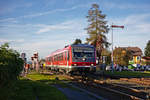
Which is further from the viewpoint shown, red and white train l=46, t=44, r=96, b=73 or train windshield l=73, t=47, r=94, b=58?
train windshield l=73, t=47, r=94, b=58

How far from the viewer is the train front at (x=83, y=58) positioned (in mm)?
24062

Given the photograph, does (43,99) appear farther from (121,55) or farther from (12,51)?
(121,55)

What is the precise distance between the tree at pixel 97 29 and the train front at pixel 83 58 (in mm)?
36064

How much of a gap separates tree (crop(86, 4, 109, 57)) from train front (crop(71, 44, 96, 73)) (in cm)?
3606

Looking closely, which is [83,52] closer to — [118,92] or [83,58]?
[83,58]

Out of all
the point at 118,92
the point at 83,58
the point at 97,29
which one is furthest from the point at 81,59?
the point at 97,29

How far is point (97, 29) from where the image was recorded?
6128cm

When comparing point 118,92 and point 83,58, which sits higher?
point 83,58

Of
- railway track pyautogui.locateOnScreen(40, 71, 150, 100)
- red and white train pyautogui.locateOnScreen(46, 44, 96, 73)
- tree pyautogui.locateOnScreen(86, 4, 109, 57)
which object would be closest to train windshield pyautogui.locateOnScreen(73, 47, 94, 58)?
red and white train pyautogui.locateOnScreen(46, 44, 96, 73)

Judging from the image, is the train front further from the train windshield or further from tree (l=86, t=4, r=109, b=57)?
tree (l=86, t=4, r=109, b=57)

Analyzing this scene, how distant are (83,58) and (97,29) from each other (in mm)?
37744

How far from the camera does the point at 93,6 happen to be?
206 ft

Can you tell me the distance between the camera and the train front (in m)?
24.1

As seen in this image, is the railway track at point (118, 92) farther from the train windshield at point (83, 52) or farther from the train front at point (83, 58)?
the train windshield at point (83, 52)
